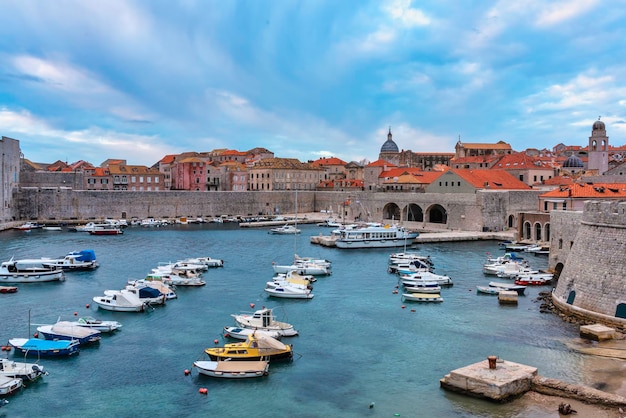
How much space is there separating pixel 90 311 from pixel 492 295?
1955 cm

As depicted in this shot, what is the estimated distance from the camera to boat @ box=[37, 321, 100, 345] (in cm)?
2231

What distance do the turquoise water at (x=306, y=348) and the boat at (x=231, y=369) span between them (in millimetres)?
302

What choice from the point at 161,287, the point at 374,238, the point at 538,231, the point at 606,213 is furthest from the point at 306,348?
the point at 538,231

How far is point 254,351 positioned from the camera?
66.9 feet

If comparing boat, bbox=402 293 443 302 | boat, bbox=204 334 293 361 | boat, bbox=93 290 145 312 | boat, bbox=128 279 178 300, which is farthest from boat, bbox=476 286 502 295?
boat, bbox=93 290 145 312

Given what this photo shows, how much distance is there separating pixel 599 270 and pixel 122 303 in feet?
65.9

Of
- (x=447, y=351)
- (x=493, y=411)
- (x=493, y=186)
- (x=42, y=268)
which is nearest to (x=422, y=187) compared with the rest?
(x=493, y=186)

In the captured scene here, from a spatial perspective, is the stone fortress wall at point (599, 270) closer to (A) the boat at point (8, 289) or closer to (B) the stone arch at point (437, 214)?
(A) the boat at point (8, 289)

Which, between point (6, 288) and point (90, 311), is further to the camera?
point (6, 288)

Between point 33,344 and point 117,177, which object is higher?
point 117,177

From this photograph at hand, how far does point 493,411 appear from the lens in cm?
1616

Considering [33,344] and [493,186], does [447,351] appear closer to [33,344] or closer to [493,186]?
[33,344]

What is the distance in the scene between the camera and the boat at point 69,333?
22312 millimetres

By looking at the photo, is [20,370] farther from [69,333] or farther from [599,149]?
[599,149]
